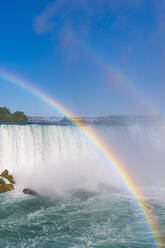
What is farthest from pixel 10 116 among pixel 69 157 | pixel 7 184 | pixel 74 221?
pixel 74 221

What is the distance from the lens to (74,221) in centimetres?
1020

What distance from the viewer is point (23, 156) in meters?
19.3

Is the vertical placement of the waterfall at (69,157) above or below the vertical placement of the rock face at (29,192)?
above

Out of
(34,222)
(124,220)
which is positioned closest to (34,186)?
(34,222)

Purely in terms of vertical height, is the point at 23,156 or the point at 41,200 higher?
the point at 23,156

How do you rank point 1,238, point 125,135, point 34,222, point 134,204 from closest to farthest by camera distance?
point 1,238 → point 34,222 → point 134,204 → point 125,135

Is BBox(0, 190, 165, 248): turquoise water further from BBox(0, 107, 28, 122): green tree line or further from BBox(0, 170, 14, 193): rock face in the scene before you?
BBox(0, 107, 28, 122): green tree line

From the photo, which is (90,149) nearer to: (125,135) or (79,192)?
(125,135)

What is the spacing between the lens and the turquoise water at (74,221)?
8328mm

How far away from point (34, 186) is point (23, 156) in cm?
394

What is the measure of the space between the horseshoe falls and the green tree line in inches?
1050

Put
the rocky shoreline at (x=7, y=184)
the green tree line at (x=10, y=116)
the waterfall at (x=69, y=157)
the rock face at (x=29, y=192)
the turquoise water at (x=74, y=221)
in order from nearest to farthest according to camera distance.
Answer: the turquoise water at (x=74, y=221), the rock face at (x=29, y=192), the rocky shoreline at (x=7, y=184), the waterfall at (x=69, y=157), the green tree line at (x=10, y=116)

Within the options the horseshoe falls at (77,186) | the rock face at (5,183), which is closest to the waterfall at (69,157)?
the horseshoe falls at (77,186)

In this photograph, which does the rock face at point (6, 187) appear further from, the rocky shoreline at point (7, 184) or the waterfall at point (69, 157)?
the waterfall at point (69, 157)
